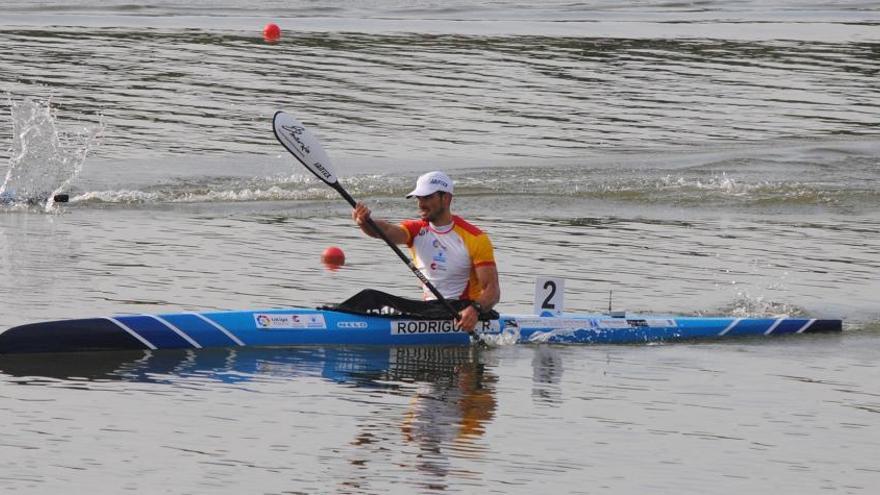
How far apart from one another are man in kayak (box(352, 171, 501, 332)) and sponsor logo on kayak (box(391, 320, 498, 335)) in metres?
0.19

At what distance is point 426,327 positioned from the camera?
14484 mm

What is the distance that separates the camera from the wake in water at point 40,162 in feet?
71.3

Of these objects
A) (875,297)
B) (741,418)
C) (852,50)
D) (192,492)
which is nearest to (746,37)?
(852,50)

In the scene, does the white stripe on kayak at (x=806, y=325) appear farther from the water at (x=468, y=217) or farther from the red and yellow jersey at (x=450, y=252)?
the red and yellow jersey at (x=450, y=252)

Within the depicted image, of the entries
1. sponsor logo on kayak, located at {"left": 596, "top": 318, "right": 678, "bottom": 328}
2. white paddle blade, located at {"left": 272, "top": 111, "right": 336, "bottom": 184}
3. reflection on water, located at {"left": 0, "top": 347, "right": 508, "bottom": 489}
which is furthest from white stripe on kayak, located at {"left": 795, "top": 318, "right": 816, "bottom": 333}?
white paddle blade, located at {"left": 272, "top": 111, "right": 336, "bottom": 184}

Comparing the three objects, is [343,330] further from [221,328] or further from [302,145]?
[302,145]

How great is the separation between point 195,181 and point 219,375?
993cm

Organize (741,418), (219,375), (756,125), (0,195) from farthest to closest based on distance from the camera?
(756,125) < (0,195) < (219,375) < (741,418)

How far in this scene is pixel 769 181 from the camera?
23828mm

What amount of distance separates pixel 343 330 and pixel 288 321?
0.47 metres

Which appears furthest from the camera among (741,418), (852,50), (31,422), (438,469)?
(852,50)

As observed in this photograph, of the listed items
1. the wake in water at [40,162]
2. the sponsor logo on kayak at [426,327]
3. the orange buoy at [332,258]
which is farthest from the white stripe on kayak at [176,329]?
the wake in water at [40,162]

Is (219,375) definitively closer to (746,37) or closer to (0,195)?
(0,195)

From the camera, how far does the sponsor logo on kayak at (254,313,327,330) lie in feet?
46.1
